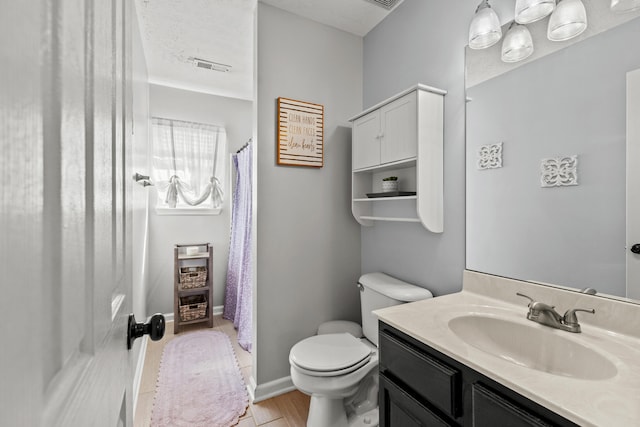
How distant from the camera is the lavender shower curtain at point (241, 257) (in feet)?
8.41

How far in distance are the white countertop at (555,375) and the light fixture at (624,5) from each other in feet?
3.54

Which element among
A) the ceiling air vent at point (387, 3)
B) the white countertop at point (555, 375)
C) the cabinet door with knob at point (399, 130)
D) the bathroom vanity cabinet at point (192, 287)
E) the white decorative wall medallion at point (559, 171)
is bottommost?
the bathroom vanity cabinet at point (192, 287)

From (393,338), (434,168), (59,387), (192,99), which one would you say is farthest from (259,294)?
(192,99)

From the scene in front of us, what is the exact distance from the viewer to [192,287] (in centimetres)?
303

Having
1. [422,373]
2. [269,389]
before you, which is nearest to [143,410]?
[269,389]

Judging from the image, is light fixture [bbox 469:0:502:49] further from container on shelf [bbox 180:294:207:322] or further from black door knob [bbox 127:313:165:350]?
container on shelf [bbox 180:294:207:322]

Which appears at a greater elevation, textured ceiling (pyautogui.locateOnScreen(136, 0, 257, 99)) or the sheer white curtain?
textured ceiling (pyautogui.locateOnScreen(136, 0, 257, 99))

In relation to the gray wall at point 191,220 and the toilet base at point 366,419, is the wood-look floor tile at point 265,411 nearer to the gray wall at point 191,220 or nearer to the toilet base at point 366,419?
the toilet base at point 366,419

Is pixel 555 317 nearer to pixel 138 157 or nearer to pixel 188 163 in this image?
pixel 138 157

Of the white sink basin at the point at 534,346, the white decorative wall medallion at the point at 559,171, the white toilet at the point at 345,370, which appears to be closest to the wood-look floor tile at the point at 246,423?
the white toilet at the point at 345,370

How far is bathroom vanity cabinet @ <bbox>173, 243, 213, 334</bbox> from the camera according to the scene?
294cm

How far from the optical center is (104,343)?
0.44 metres

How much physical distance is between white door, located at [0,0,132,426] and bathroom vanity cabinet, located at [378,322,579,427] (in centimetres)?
88

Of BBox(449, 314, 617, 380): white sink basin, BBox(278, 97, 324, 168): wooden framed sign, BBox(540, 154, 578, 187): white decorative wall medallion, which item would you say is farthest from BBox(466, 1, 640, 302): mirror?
BBox(278, 97, 324, 168): wooden framed sign
